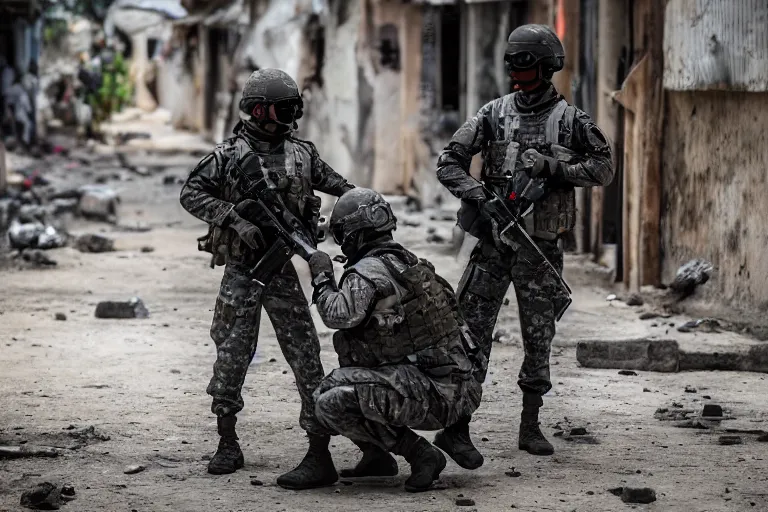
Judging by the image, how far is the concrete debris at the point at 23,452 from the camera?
253 inches

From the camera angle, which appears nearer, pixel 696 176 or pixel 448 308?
pixel 448 308

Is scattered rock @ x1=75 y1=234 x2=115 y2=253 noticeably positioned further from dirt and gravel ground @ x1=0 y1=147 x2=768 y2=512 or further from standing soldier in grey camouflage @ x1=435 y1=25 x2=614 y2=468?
standing soldier in grey camouflage @ x1=435 y1=25 x2=614 y2=468

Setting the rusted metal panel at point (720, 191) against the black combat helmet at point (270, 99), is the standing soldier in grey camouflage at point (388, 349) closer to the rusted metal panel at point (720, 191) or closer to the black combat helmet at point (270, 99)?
the black combat helmet at point (270, 99)

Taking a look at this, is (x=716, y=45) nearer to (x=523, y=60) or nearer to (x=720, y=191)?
(x=720, y=191)

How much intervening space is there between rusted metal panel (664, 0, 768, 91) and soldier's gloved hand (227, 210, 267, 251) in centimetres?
454

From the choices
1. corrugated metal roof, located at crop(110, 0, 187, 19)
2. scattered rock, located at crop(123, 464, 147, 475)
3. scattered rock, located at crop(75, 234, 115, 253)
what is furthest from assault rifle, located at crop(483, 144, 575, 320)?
corrugated metal roof, located at crop(110, 0, 187, 19)

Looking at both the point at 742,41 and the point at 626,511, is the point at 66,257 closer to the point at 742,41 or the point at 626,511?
the point at 742,41

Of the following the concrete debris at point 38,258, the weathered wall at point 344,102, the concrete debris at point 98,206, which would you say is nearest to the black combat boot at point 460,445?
the concrete debris at point 38,258

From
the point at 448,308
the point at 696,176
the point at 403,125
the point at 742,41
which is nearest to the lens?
the point at 448,308

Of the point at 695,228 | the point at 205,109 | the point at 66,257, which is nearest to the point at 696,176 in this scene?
the point at 695,228

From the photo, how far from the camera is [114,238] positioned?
15.1 meters

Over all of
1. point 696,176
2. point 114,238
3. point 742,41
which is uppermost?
point 742,41

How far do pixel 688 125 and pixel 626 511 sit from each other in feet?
18.4

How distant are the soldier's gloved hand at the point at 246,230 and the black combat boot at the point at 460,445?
1121 mm
